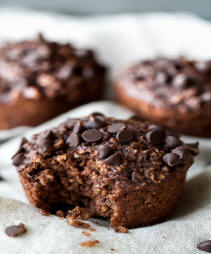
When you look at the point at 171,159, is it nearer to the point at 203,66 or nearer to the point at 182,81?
the point at 182,81

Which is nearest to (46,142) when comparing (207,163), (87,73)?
(207,163)

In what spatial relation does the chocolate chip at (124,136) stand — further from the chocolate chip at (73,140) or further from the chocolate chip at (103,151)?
the chocolate chip at (73,140)

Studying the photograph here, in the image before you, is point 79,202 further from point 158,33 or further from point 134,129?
point 158,33

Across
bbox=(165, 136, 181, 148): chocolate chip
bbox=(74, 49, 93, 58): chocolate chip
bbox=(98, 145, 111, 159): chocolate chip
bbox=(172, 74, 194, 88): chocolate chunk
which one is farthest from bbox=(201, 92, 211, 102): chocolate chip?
bbox=(98, 145, 111, 159): chocolate chip

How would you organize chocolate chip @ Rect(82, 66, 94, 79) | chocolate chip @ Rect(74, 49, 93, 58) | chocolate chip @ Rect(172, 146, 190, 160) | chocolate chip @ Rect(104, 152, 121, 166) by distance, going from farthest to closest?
chocolate chip @ Rect(74, 49, 93, 58) < chocolate chip @ Rect(82, 66, 94, 79) < chocolate chip @ Rect(172, 146, 190, 160) < chocolate chip @ Rect(104, 152, 121, 166)

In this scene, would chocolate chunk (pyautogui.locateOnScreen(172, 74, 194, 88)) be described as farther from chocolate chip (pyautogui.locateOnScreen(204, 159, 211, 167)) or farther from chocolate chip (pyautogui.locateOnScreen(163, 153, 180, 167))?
chocolate chip (pyautogui.locateOnScreen(163, 153, 180, 167))

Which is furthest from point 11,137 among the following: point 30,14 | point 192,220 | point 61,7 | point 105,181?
point 61,7
